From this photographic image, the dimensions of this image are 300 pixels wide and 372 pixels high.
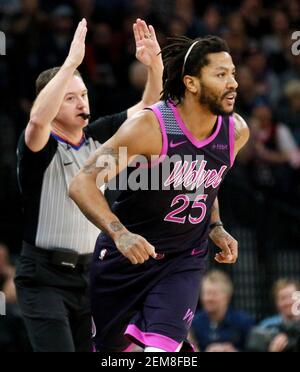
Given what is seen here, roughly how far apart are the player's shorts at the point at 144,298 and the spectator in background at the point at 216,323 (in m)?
3.27

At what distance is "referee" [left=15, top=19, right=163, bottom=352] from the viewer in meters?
5.99

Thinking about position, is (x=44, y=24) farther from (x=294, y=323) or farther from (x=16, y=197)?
(x=294, y=323)

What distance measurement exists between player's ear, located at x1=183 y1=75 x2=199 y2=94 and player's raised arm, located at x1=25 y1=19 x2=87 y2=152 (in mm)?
635

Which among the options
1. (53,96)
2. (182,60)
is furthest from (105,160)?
(182,60)

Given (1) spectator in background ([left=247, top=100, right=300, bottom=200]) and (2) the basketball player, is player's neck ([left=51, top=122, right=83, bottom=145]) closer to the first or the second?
(2) the basketball player

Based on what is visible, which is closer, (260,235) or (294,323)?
(294,323)

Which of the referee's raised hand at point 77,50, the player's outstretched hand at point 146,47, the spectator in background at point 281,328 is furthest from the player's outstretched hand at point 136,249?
the spectator in background at point 281,328

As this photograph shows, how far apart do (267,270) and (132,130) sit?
546 cm

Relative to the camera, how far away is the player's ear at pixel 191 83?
18.8 ft

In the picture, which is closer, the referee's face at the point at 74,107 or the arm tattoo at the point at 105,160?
the arm tattoo at the point at 105,160

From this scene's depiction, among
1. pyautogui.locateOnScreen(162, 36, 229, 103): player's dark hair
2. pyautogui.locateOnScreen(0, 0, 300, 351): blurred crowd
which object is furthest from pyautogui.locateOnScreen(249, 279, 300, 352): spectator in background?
pyautogui.locateOnScreen(162, 36, 229, 103): player's dark hair

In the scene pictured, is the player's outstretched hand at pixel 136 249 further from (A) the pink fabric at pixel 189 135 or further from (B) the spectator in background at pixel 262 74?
(B) the spectator in background at pixel 262 74
